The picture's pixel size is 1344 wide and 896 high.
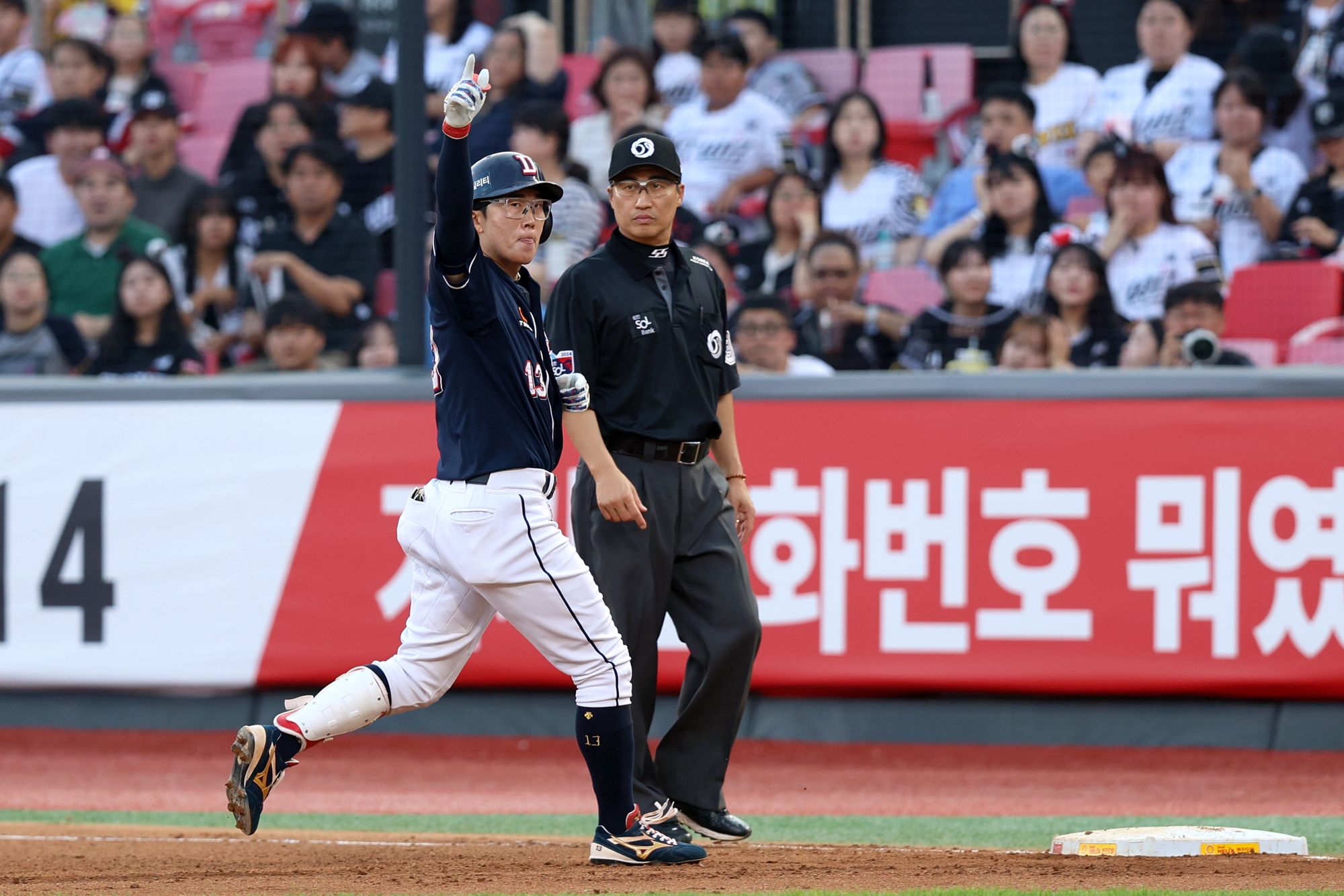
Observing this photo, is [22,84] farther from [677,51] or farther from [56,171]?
[677,51]

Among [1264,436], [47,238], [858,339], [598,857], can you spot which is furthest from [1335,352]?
[47,238]

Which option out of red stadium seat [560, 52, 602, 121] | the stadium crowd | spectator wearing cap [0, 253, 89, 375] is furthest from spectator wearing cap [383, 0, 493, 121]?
spectator wearing cap [0, 253, 89, 375]

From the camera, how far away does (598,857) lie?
177 inches

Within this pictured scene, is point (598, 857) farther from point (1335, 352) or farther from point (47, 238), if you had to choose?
point (47, 238)

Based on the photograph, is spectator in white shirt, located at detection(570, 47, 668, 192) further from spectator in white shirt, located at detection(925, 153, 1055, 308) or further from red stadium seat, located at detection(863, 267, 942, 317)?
spectator in white shirt, located at detection(925, 153, 1055, 308)

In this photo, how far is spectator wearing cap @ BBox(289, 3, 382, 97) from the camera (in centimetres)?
1080

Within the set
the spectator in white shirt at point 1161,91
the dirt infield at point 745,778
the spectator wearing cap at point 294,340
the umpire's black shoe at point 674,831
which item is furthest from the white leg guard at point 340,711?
the spectator in white shirt at point 1161,91

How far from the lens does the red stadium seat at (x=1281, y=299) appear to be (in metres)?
8.24

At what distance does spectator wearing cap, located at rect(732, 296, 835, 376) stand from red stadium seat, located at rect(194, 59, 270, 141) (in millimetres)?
4789

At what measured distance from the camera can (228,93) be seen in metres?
11.7

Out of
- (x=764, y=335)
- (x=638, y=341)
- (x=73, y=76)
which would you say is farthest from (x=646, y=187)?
(x=73, y=76)

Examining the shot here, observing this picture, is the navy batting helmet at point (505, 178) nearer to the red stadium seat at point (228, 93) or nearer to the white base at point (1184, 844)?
the white base at point (1184, 844)

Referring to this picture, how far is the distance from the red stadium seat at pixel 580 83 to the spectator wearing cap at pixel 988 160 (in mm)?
2266

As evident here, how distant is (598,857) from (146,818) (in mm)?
2510
